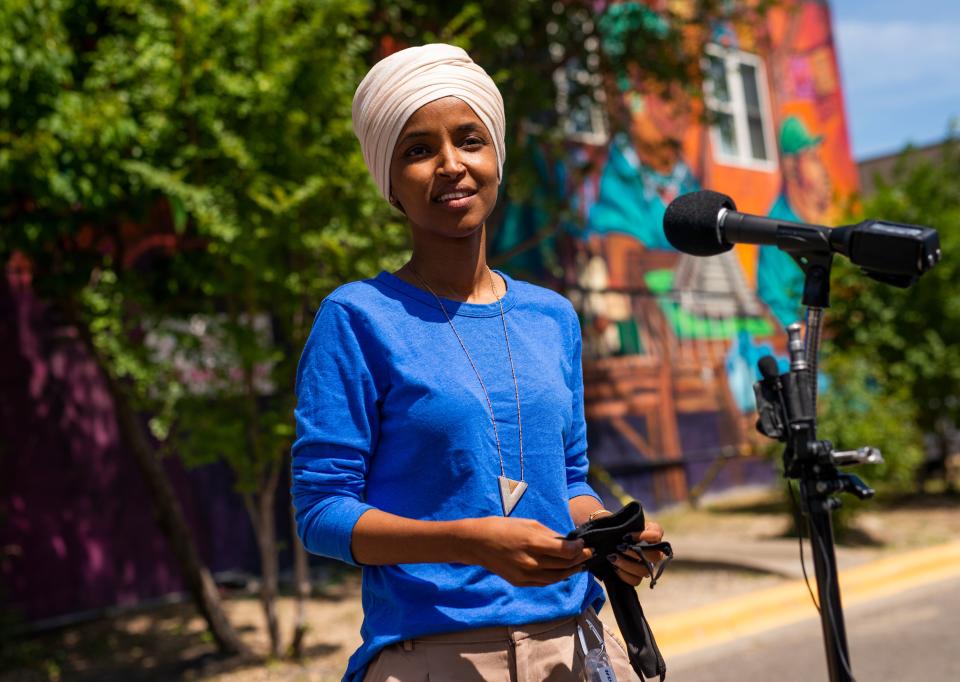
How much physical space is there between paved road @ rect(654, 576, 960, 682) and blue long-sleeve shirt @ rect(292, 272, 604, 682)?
451 centimetres

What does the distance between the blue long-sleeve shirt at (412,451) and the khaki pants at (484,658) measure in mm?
23

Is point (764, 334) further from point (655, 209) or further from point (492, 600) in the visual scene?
point (492, 600)

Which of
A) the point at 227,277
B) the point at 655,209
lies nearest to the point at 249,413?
the point at 227,277

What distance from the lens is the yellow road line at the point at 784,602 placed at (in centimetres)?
674

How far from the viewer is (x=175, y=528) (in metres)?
6.69

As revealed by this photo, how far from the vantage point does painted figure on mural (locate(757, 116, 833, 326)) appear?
51.0ft

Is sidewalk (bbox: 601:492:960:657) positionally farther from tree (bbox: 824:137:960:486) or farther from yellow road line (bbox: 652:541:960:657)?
tree (bbox: 824:137:960:486)

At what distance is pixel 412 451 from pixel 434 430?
5 cm

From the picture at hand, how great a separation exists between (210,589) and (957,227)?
9.11 meters

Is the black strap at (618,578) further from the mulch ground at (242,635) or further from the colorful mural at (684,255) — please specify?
the colorful mural at (684,255)

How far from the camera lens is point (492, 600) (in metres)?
1.70

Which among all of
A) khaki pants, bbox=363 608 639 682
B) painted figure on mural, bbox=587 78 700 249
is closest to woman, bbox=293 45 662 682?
khaki pants, bbox=363 608 639 682

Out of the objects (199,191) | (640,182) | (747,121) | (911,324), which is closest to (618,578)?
(199,191)

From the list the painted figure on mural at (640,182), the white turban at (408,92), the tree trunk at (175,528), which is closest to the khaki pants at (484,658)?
the white turban at (408,92)
